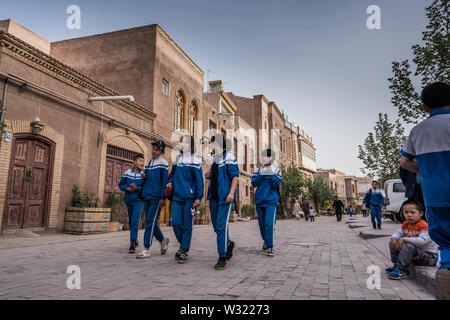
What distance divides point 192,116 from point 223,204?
15228 millimetres

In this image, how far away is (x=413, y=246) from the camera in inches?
154

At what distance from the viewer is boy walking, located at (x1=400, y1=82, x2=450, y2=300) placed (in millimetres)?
2338

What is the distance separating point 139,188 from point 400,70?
9358 millimetres

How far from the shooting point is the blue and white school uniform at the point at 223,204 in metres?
4.73

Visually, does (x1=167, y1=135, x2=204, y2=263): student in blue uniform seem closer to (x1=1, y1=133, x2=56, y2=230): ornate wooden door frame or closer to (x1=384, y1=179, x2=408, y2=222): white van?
(x1=1, y1=133, x2=56, y2=230): ornate wooden door frame

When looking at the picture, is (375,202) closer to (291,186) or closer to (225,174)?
(225,174)

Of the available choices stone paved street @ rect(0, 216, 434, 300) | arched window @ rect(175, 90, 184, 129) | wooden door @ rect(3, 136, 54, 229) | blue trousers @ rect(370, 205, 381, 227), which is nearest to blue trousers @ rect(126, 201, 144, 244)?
stone paved street @ rect(0, 216, 434, 300)

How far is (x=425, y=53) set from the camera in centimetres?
919

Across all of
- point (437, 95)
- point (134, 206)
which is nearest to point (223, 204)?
point (134, 206)

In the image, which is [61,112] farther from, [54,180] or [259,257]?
[259,257]

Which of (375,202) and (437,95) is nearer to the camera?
(437,95)

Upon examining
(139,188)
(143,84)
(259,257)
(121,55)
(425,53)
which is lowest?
(259,257)

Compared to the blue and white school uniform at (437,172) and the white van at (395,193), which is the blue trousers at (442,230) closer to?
the blue and white school uniform at (437,172)
